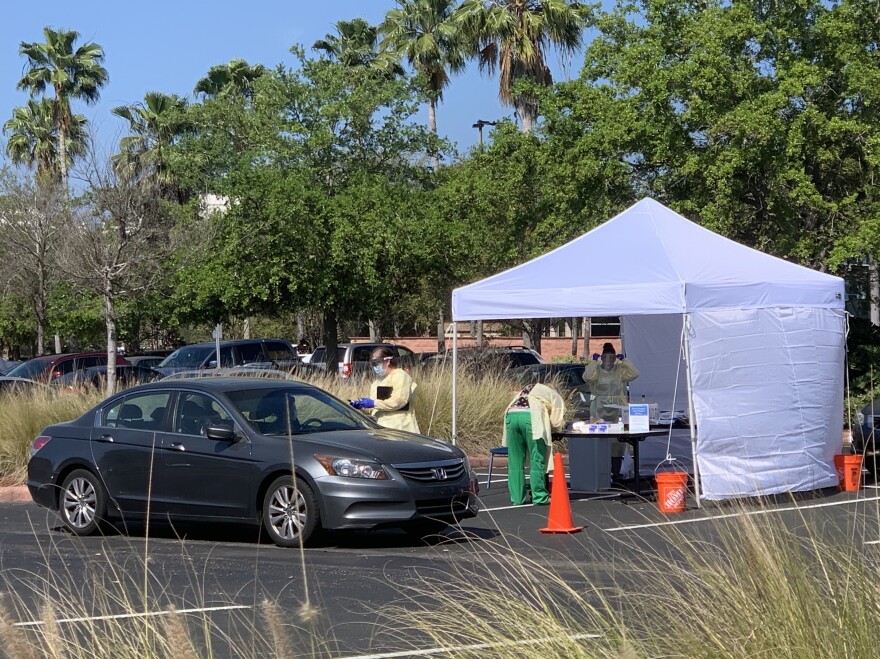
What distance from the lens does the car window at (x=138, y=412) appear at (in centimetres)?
1164

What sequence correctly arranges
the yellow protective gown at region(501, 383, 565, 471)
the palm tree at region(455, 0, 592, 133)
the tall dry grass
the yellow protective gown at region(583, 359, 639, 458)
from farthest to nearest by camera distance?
the palm tree at region(455, 0, 592, 133) → the tall dry grass → the yellow protective gown at region(583, 359, 639, 458) → the yellow protective gown at region(501, 383, 565, 471)

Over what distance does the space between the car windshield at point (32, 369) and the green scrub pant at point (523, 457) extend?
1740 centimetres

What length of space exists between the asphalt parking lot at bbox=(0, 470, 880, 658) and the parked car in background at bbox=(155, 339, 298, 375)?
45.2 feet

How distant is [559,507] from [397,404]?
2728 millimetres

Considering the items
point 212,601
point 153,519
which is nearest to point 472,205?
point 153,519

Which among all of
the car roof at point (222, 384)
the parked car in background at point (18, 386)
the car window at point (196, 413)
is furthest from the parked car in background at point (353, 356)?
the car window at point (196, 413)

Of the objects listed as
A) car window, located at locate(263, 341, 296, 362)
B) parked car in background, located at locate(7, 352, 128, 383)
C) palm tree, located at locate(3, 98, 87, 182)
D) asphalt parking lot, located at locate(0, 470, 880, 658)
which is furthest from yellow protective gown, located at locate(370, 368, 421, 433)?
palm tree, located at locate(3, 98, 87, 182)

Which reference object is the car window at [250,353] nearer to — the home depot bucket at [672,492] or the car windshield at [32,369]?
the car windshield at [32,369]

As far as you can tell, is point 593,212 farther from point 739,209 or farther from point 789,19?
point 789,19

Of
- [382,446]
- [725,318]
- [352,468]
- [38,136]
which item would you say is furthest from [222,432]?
[38,136]

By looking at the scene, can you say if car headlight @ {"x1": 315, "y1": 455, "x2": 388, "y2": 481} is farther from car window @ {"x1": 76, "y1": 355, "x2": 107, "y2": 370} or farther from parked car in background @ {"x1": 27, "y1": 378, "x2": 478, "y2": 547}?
car window @ {"x1": 76, "y1": 355, "x2": 107, "y2": 370}

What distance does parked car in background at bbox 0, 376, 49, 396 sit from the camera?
60.3 feet

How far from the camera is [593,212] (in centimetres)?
2739

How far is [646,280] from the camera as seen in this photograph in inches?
512
